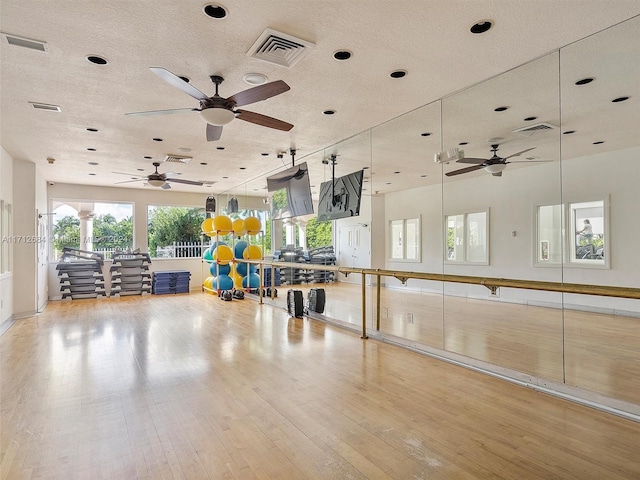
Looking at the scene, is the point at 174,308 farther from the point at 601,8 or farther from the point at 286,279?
the point at 601,8

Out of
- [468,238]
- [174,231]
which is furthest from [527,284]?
[174,231]

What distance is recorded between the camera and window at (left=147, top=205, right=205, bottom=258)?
38.7 ft

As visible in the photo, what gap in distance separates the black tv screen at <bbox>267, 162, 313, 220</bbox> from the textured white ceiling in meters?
0.92

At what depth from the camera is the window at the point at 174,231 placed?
1180 centimetres

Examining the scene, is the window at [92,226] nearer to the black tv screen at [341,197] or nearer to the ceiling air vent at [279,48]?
the black tv screen at [341,197]

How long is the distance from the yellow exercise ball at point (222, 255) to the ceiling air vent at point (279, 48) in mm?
7105

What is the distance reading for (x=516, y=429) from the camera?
2.78 meters

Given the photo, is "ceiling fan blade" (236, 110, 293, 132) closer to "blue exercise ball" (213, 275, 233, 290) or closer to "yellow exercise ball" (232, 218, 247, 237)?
"yellow exercise ball" (232, 218, 247, 237)

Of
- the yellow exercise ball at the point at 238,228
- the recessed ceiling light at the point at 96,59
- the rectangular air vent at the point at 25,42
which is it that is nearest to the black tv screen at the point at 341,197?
the yellow exercise ball at the point at 238,228

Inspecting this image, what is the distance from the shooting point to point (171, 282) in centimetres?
1113

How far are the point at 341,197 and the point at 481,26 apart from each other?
385cm

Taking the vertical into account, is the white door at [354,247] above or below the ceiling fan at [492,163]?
below

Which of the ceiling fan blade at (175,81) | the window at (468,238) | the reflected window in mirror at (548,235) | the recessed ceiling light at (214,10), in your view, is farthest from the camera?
the window at (468,238)

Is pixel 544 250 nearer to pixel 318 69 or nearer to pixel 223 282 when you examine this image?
pixel 318 69
